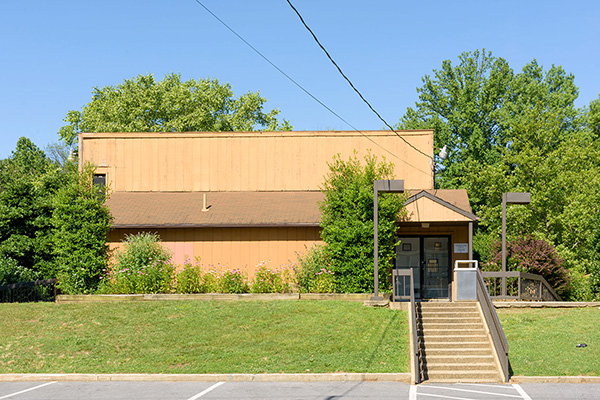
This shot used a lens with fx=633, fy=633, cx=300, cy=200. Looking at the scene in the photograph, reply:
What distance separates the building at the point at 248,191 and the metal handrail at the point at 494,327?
20.4 ft

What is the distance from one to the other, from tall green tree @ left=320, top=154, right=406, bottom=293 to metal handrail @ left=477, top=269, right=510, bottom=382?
3.97 meters

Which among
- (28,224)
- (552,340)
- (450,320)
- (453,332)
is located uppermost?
(28,224)

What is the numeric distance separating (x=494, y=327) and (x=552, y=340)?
77.4 inches

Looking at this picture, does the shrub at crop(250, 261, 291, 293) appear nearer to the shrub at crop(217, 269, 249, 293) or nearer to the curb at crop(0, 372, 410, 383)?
the shrub at crop(217, 269, 249, 293)

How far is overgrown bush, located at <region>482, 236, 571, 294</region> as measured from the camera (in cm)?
2462

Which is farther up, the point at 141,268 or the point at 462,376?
the point at 141,268

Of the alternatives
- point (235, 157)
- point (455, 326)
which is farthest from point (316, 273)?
point (235, 157)

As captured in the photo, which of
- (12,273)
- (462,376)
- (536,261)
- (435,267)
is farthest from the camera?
(435,267)

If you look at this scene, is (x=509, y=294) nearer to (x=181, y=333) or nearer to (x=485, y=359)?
(x=485, y=359)

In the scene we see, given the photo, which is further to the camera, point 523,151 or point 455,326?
point 523,151

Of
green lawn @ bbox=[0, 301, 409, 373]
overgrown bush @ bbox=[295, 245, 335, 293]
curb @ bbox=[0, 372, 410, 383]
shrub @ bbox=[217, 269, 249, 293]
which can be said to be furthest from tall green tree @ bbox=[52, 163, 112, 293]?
curb @ bbox=[0, 372, 410, 383]

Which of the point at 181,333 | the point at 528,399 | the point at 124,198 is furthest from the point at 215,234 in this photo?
the point at 528,399

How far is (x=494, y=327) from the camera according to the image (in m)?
16.0

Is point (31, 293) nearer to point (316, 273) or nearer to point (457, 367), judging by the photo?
point (316, 273)
